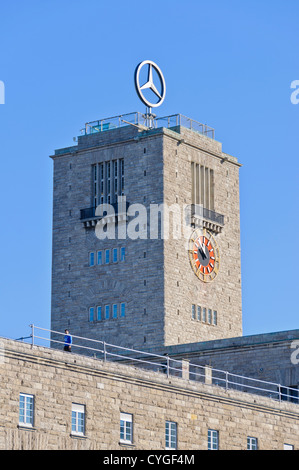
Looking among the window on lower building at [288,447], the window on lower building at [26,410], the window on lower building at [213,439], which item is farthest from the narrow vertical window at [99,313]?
the window on lower building at [26,410]

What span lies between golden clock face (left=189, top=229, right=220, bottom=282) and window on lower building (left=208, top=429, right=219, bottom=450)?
132 ft

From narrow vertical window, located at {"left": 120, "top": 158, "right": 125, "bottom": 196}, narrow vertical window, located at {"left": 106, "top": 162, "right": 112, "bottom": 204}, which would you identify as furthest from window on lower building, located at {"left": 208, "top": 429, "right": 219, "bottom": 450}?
narrow vertical window, located at {"left": 106, "top": 162, "right": 112, "bottom": 204}

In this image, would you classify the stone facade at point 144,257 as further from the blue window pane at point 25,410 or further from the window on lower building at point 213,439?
the blue window pane at point 25,410

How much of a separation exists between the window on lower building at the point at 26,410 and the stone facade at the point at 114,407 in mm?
204

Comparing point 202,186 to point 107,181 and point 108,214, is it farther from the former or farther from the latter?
point 108,214

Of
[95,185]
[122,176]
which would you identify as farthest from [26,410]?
[95,185]

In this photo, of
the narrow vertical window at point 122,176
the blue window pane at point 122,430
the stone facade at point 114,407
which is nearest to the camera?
the stone facade at point 114,407

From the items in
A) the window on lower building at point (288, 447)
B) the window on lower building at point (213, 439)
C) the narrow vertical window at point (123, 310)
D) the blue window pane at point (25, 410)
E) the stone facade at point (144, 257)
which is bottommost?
the blue window pane at point (25, 410)

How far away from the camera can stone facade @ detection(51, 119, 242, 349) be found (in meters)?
113

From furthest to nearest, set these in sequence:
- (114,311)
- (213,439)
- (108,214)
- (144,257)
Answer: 1. (108,214)
2. (114,311)
3. (144,257)
4. (213,439)

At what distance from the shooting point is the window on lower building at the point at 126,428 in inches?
2756

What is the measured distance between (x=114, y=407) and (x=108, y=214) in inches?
1872

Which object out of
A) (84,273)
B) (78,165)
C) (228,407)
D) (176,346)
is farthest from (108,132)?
(228,407)

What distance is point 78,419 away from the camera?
6744cm
